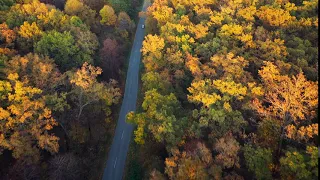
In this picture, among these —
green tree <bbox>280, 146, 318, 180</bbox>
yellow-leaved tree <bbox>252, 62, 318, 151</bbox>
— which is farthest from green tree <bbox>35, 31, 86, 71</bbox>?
green tree <bbox>280, 146, 318, 180</bbox>

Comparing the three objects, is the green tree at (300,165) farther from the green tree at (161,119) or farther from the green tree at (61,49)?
the green tree at (61,49)

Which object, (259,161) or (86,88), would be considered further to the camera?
(86,88)

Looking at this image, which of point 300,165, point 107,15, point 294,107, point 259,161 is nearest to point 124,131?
point 259,161

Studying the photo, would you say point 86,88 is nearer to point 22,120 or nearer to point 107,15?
point 22,120

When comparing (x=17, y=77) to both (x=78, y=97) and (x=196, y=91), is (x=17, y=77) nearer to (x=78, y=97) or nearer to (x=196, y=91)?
(x=78, y=97)

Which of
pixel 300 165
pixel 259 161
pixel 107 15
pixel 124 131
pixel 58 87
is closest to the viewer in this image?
pixel 300 165

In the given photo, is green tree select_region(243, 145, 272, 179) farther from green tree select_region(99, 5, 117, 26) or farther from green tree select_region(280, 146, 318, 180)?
green tree select_region(99, 5, 117, 26)
